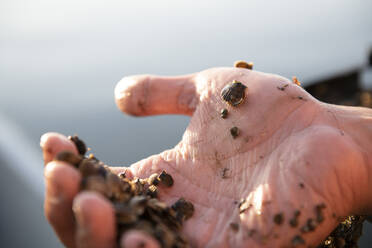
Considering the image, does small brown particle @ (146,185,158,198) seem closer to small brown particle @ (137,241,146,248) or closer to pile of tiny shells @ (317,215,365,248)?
small brown particle @ (137,241,146,248)

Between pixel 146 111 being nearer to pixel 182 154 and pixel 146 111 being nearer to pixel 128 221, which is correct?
pixel 182 154

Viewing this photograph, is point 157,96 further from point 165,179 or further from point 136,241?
point 136,241

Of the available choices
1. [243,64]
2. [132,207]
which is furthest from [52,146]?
[243,64]

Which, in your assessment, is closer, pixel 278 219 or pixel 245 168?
pixel 278 219

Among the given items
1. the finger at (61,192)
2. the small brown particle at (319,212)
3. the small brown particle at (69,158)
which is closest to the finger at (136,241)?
the finger at (61,192)

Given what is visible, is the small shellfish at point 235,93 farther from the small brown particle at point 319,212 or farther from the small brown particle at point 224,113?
the small brown particle at point 319,212

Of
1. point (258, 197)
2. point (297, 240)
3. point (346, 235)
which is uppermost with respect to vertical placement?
point (258, 197)

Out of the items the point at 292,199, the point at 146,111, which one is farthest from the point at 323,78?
the point at 292,199
